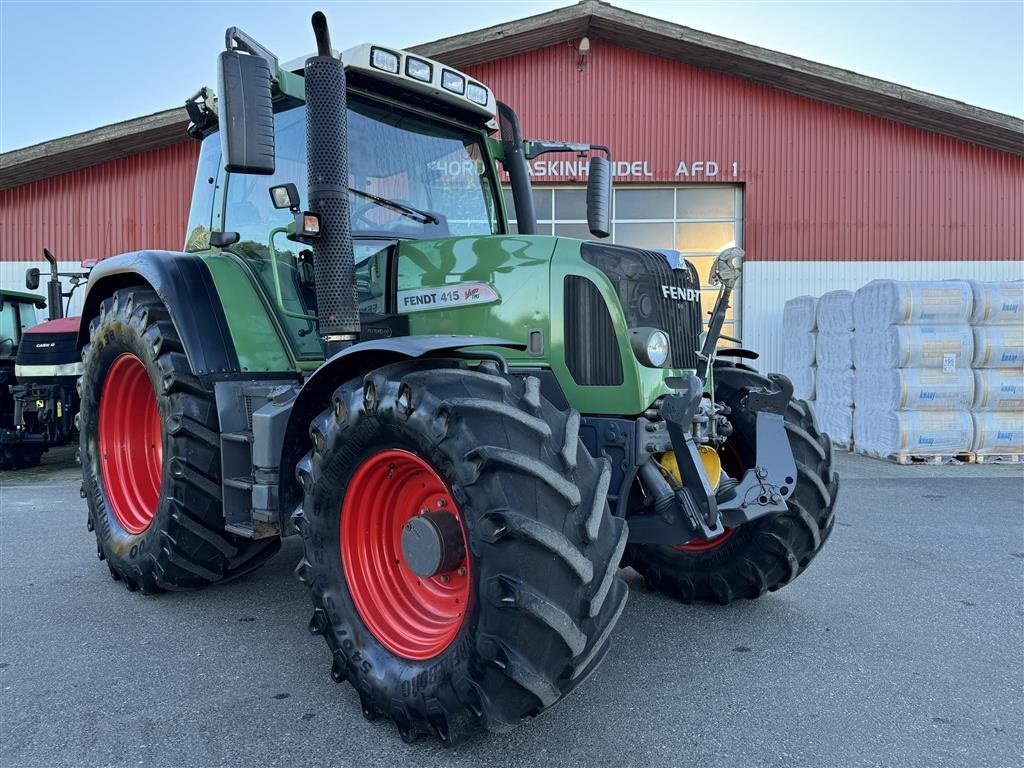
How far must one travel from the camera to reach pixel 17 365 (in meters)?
8.76

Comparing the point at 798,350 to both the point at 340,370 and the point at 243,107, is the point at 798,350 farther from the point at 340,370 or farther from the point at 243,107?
the point at 243,107

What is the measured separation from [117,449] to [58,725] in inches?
81.2

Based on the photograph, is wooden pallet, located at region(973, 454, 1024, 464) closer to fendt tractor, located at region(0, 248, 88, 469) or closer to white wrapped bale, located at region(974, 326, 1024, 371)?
white wrapped bale, located at region(974, 326, 1024, 371)

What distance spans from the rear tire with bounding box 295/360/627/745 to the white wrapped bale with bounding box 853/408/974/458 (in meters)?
7.95

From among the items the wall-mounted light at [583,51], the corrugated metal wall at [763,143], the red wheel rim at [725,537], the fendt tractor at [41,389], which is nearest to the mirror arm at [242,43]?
the red wheel rim at [725,537]

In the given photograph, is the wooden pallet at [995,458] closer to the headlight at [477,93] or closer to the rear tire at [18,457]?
the headlight at [477,93]

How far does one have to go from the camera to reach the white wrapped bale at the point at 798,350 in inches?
434

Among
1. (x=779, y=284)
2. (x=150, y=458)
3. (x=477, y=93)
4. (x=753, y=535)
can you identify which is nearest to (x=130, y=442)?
(x=150, y=458)

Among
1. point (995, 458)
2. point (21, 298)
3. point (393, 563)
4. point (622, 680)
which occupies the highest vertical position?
point (21, 298)

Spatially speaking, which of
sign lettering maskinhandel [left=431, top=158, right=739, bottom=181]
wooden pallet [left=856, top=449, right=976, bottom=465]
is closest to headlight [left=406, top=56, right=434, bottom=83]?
wooden pallet [left=856, top=449, right=976, bottom=465]

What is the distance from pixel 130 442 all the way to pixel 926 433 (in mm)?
8685

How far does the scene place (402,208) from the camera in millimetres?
3547

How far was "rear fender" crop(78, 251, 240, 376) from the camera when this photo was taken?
11.4 ft

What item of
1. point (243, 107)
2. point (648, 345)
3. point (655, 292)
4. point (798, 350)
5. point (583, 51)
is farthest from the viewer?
point (583, 51)
